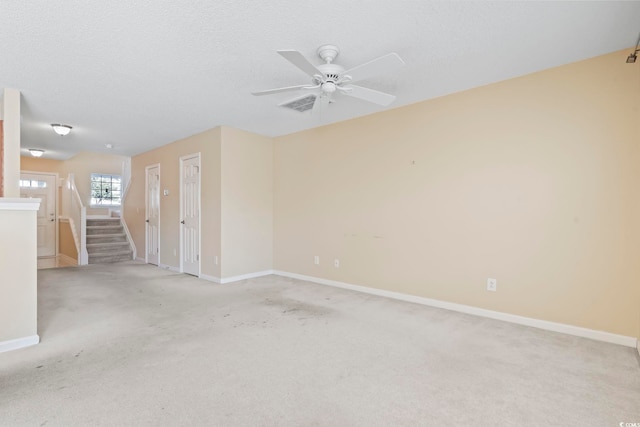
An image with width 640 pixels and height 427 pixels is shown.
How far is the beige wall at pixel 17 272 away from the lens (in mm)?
2570

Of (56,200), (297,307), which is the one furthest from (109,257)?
(297,307)

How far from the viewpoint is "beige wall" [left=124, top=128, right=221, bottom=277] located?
5.07 m

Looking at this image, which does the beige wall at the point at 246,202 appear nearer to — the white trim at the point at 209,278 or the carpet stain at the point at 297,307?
the white trim at the point at 209,278

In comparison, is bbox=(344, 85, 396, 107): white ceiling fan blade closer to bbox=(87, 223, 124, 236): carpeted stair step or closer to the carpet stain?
the carpet stain

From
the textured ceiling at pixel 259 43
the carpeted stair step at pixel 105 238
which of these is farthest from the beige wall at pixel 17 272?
the carpeted stair step at pixel 105 238

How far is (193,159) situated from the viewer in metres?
5.57

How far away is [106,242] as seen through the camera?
7.42m

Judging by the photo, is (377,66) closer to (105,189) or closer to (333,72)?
(333,72)

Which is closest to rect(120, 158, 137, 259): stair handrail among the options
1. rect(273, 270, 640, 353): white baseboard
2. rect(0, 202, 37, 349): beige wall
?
rect(0, 202, 37, 349): beige wall

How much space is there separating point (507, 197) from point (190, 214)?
195 inches

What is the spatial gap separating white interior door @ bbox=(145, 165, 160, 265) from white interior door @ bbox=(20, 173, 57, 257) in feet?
11.1

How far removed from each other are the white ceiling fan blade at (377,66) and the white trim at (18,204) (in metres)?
2.82

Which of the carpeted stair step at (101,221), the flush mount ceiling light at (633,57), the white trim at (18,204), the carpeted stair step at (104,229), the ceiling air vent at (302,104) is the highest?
the ceiling air vent at (302,104)

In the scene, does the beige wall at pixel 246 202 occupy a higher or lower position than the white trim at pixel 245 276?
higher
